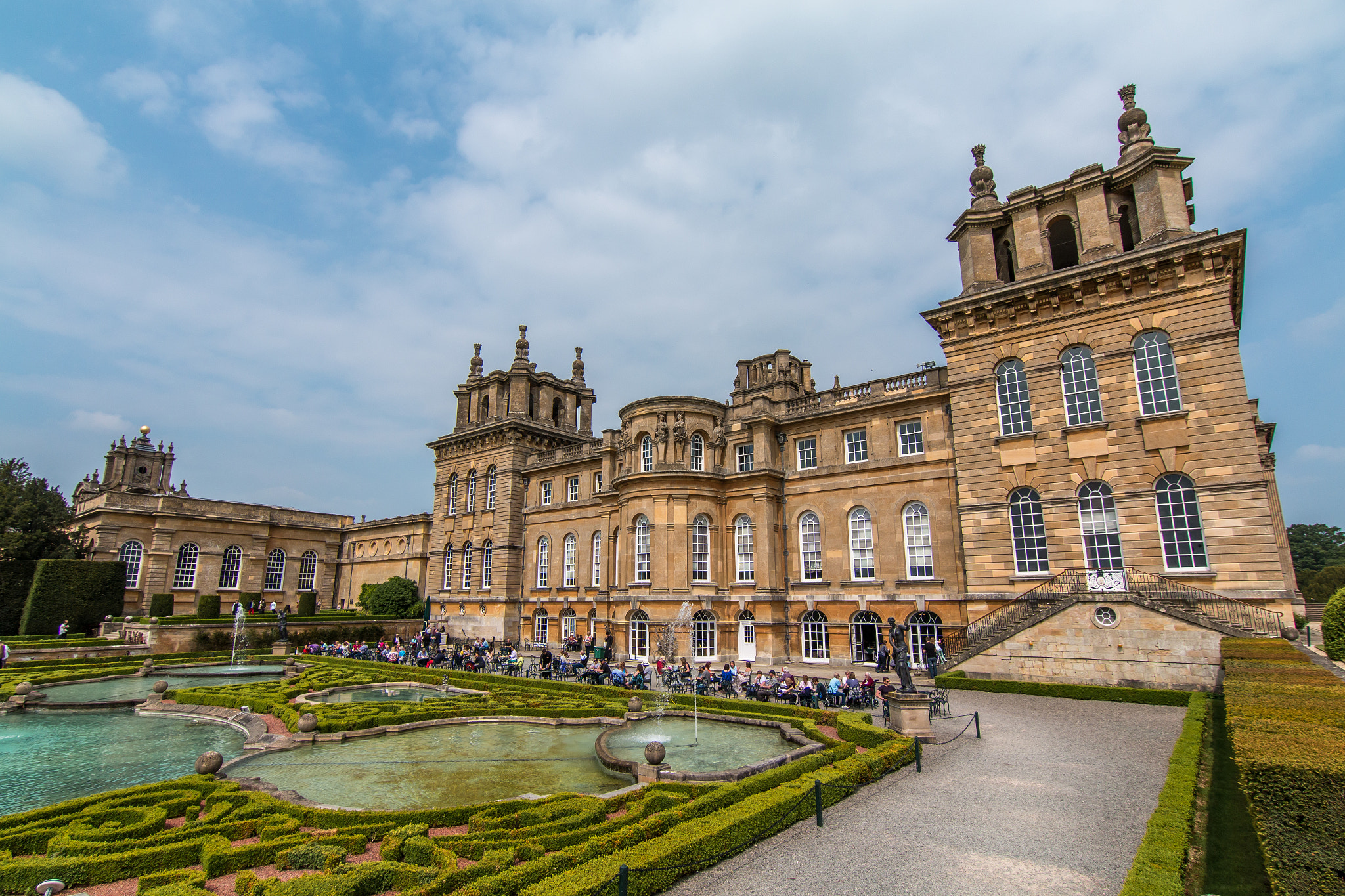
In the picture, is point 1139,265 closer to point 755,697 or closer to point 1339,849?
point 755,697

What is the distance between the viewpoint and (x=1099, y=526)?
22438 millimetres

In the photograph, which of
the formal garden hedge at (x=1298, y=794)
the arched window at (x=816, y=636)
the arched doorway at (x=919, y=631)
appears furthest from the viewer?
the arched window at (x=816, y=636)

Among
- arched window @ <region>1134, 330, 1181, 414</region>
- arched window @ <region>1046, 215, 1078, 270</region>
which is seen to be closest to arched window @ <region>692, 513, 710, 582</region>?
arched window @ <region>1134, 330, 1181, 414</region>

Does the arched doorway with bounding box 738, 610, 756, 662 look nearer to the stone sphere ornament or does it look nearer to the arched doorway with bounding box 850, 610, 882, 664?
the arched doorway with bounding box 850, 610, 882, 664

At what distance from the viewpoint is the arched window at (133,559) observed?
4425cm

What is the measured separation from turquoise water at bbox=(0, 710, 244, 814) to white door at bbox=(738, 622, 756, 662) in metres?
20.1

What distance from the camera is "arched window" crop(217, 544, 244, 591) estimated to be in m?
47.8

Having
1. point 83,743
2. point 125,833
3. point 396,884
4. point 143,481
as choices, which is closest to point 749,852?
point 396,884

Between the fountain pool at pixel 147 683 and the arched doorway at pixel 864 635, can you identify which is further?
the arched doorway at pixel 864 635

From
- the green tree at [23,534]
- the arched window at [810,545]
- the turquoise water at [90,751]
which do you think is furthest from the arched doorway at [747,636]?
the green tree at [23,534]

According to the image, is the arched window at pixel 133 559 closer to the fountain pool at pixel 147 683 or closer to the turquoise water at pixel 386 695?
the fountain pool at pixel 147 683

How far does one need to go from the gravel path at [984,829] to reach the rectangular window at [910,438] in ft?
49.0

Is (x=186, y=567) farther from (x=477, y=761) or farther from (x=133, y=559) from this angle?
(x=477, y=761)

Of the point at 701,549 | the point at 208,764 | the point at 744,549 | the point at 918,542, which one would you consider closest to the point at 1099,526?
the point at 918,542
